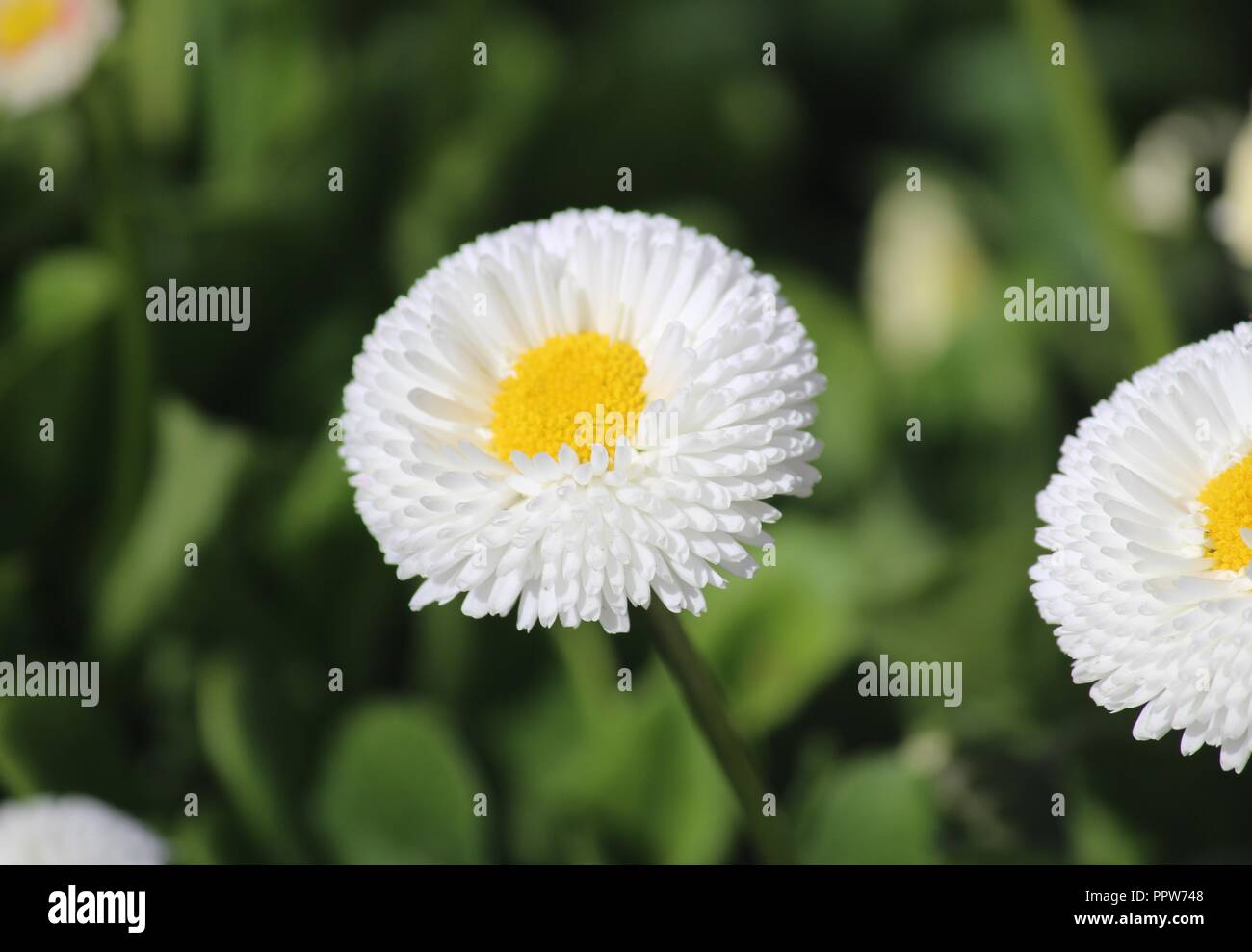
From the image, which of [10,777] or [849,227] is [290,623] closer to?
[10,777]

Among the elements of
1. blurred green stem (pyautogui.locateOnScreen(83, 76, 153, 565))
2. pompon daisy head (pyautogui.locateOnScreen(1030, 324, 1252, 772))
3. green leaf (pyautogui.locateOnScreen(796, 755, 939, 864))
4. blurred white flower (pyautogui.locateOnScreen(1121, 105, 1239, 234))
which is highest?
blurred white flower (pyautogui.locateOnScreen(1121, 105, 1239, 234))

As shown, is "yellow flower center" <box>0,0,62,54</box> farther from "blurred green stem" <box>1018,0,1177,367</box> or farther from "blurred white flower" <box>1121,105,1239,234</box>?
"blurred white flower" <box>1121,105,1239,234</box>

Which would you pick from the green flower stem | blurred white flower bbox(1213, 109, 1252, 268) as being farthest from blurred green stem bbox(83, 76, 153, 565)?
blurred white flower bbox(1213, 109, 1252, 268)

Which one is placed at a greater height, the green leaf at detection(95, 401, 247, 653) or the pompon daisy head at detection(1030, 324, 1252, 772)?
the green leaf at detection(95, 401, 247, 653)

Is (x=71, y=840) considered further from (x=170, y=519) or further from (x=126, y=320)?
(x=126, y=320)

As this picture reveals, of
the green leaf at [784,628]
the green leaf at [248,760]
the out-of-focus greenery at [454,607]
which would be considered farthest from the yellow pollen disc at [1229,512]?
the green leaf at [248,760]

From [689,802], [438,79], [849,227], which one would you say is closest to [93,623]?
[689,802]
